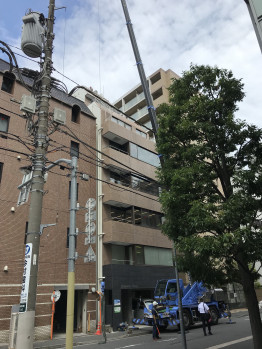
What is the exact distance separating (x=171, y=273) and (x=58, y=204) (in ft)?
42.1

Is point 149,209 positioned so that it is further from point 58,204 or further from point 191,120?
point 191,120

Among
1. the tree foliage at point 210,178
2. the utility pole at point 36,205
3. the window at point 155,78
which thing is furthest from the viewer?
the window at point 155,78

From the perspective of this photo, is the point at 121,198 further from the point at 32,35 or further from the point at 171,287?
the point at 32,35

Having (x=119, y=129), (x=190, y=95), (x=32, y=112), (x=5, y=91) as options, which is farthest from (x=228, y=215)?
(x=119, y=129)

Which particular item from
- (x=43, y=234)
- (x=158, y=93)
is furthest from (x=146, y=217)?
(x=158, y=93)

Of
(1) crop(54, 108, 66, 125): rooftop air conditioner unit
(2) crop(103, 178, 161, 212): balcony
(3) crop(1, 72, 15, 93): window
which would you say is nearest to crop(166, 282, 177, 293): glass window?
(2) crop(103, 178, 161, 212): balcony

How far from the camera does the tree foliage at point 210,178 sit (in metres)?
7.94

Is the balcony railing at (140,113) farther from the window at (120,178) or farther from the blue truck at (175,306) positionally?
the blue truck at (175,306)

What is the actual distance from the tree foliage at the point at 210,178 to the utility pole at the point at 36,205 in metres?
3.80

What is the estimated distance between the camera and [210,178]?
9164mm

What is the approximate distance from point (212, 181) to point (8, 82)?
17.6 m

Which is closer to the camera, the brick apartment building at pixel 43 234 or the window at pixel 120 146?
the brick apartment building at pixel 43 234

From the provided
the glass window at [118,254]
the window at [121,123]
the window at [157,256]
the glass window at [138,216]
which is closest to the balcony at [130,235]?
the window at [157,256]

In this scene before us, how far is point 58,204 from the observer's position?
2033 cm
